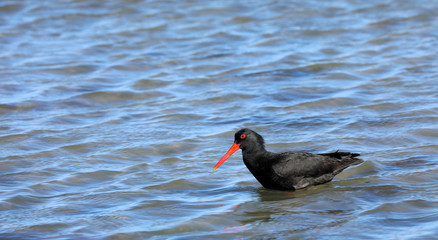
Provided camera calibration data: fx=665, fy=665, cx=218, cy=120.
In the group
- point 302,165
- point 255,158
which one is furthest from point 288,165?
point 255,158

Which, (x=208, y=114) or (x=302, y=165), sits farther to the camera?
(x=208, y=114)

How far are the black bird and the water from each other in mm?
145

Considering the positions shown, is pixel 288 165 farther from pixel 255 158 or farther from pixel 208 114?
pixel 208 114

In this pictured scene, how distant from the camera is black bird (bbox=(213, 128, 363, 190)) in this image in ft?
24.1

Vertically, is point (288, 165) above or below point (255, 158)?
below

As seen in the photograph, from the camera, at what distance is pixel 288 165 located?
7.43 m

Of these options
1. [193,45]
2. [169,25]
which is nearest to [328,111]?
[193,45]

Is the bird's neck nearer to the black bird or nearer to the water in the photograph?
the black bird

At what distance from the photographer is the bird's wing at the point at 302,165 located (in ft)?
24.2

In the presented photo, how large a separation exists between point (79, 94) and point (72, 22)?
6014mm

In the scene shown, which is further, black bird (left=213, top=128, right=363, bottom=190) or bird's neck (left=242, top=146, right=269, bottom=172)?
bird's neck (left=242, top=146, right=269, bottom=172)

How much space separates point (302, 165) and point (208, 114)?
10.8 ft

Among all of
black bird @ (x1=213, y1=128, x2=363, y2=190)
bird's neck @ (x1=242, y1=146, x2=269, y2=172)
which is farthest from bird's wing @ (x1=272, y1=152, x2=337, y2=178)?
bird's neck @ (x1=242, y1=146, x2=269, y2=172)

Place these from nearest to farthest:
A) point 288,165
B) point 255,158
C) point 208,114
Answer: point 288,165, point 255,158, point 208,114
